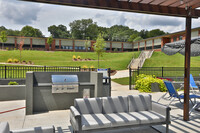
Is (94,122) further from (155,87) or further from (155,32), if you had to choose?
(155,32)

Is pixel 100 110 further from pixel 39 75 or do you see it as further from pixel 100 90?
pixel 39 75

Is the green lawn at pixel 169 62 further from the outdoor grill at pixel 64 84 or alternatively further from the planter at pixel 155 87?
the outdoor grill at pixel 64 84

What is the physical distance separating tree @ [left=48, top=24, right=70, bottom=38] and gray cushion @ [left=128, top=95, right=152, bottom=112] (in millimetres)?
86335

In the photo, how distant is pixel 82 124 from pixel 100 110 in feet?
2.86

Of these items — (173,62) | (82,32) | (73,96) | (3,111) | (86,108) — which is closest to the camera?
(86,108)

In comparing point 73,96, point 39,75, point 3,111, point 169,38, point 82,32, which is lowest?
point 3,111

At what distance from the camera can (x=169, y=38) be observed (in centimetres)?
4153

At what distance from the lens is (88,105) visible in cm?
407

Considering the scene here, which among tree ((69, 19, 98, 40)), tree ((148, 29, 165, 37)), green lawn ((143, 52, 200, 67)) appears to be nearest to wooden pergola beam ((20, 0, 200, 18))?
green lawn ((143, 52, 200, 67))

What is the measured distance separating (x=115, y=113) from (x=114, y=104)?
229mm

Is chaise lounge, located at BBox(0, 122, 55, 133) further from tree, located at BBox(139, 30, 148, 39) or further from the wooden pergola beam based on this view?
tree, located at BBox(139, 30, 148, 39)

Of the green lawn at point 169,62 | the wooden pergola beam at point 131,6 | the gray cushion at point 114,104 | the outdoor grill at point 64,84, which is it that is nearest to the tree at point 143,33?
the green lawn at point 169,62

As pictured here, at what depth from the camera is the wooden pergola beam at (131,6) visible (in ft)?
12.8

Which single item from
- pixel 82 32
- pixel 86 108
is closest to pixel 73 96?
pixel 86 108
